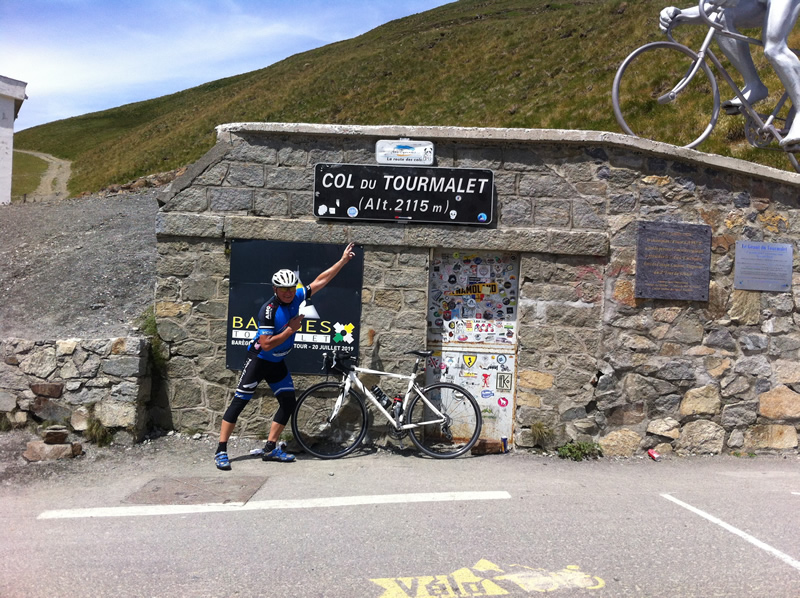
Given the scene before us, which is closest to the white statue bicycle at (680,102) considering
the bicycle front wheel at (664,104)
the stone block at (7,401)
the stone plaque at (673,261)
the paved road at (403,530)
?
the bicycle front wheel at (664,104)

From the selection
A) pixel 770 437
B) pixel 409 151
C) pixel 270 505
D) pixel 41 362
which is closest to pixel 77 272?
pixel 41 362

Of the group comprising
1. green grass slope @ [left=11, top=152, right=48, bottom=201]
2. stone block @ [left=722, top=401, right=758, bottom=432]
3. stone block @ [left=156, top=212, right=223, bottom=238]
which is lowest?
stone block @ [left=722, top=401, right=758, bottom=432]

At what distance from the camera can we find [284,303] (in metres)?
6.04

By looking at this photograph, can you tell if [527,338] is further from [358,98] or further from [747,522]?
[358,98]

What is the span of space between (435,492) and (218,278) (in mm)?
3290

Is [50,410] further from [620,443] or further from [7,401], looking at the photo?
[620,443]

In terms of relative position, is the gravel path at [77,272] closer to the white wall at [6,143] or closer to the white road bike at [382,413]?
the white road bike at [382,413]

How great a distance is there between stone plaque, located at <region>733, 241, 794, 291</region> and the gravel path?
685 centimetres

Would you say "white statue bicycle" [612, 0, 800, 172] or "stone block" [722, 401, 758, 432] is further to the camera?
"white statue bicycle" [612, 0, 800, 172]

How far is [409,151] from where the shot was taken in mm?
6602

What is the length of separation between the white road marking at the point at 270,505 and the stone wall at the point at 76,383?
5.35ft

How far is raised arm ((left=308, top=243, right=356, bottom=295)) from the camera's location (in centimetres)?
624

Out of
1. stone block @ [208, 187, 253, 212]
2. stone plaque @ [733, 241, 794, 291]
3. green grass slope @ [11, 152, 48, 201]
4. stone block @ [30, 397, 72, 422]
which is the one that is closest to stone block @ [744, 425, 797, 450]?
stone plaque @ [733, 241, 794, 291]

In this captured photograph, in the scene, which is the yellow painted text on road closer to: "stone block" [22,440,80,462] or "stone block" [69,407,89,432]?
"stone block" [22,440,80,462]
